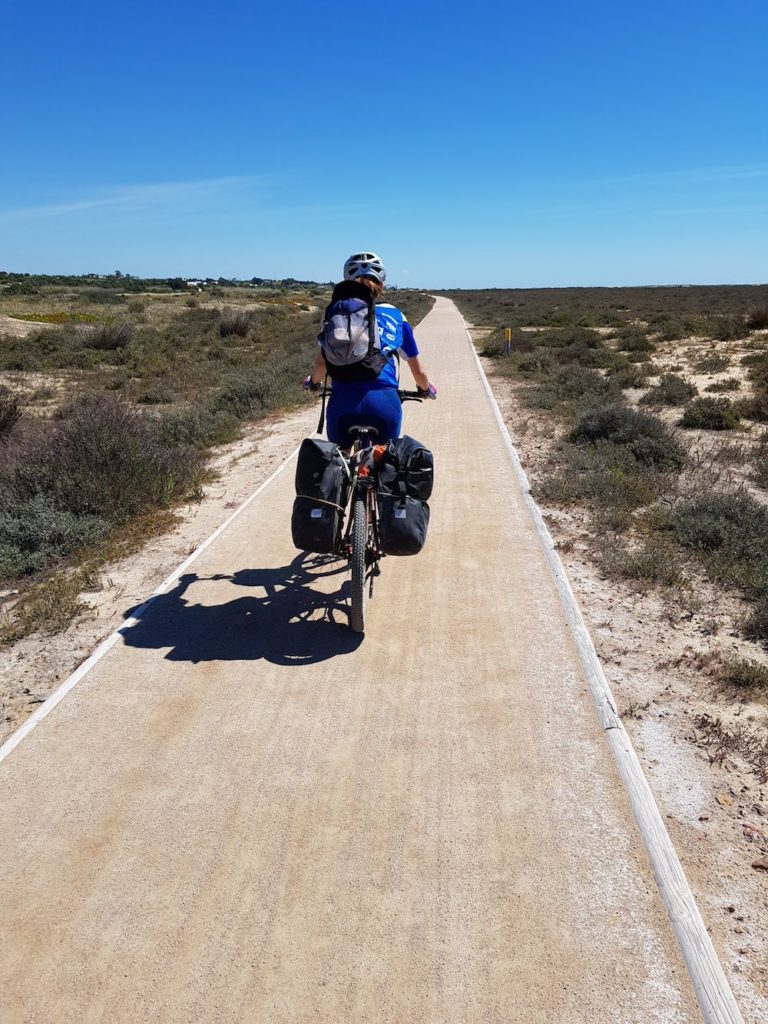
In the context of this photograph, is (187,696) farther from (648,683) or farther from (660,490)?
(660,490)

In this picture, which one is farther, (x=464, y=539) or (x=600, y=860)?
(x=464, y=539)

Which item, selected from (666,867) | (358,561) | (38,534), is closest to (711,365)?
(358,561)

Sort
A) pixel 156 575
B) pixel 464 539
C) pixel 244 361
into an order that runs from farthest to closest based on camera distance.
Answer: pixel 244 361 < pixel 464 539 < pixel 156 575

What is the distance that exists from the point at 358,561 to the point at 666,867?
86.5 inches

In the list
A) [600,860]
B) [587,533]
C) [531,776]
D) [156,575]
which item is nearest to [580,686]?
[531,776]

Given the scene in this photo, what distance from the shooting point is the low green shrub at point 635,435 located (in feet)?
29.0

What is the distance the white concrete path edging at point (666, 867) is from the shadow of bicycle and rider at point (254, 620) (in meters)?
1.48

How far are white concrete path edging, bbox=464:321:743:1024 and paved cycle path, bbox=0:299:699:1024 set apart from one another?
5 centimetres

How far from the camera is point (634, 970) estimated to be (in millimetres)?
2250

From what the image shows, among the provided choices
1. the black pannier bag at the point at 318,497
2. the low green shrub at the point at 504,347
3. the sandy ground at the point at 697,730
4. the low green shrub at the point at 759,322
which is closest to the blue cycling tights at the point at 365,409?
the black pannier bag at the point at 318,497

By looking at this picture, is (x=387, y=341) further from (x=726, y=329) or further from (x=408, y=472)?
(x=726, y=329)

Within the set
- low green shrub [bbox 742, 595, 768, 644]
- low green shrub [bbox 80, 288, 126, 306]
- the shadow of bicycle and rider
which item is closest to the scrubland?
the shadow of bicycle and rider

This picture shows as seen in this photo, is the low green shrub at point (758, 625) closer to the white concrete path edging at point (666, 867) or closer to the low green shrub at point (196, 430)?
the white concrete path edging at point (666, 867)

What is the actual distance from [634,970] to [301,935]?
1119 millimetres
